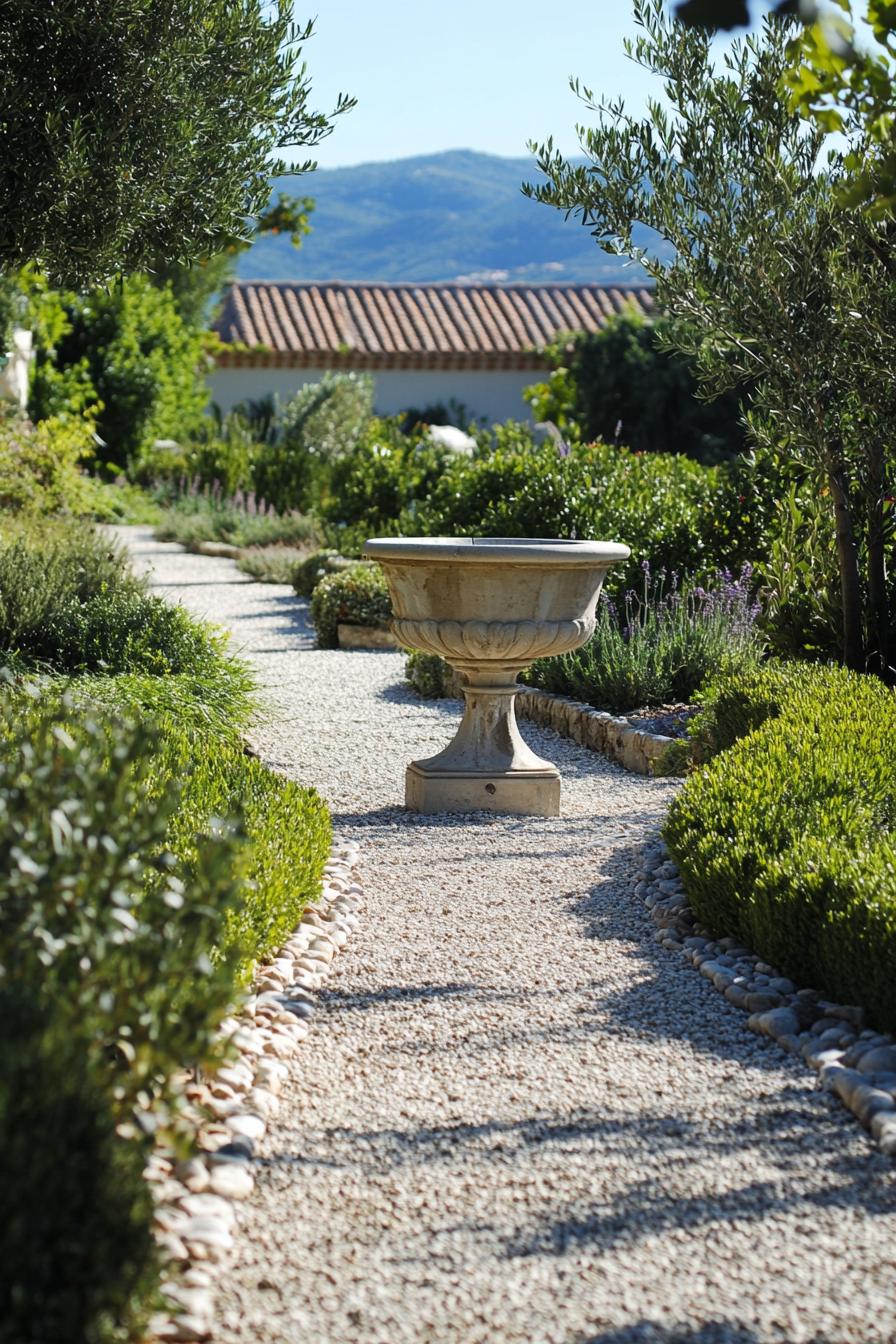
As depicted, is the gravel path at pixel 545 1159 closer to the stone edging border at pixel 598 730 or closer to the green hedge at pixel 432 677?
the stone edging border at pixel 598 730

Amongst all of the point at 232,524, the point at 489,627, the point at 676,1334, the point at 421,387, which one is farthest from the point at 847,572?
the point at 421,387

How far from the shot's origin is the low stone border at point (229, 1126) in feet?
7.86

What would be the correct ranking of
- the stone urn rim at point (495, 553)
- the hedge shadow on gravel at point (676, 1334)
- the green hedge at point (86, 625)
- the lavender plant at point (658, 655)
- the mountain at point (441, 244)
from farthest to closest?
1. the mountain at point (441, 244)
2. the lavender plant at point (658, 655)
3. the green hedge at point (86, 625)
4. the stone urn rim at point (495, 553)
5. the hedge shadow on gravel at point (676, 1334)

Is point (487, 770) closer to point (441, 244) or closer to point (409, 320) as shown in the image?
point (409, 320)

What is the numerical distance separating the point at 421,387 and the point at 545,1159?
2621 cm

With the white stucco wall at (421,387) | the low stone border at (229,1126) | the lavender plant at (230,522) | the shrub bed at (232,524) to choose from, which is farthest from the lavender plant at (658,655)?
the white stucco wall at (421,387)

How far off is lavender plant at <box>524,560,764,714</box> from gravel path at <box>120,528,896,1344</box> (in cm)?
294

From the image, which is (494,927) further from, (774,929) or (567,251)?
(567,251)

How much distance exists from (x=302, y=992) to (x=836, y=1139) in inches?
58.5

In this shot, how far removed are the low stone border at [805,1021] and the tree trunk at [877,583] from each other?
321 centimetres

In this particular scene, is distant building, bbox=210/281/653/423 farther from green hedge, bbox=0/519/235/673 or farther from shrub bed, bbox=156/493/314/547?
green hedge, bbox=0/519/235/673

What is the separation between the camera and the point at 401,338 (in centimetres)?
2867

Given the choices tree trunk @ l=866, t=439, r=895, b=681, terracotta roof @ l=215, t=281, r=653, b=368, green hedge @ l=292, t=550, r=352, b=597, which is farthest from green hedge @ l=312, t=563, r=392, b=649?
terracotta roof @ l=215, t=281, r=653, b=368

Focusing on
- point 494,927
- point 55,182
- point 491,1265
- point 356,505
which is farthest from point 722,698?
point 356,505
